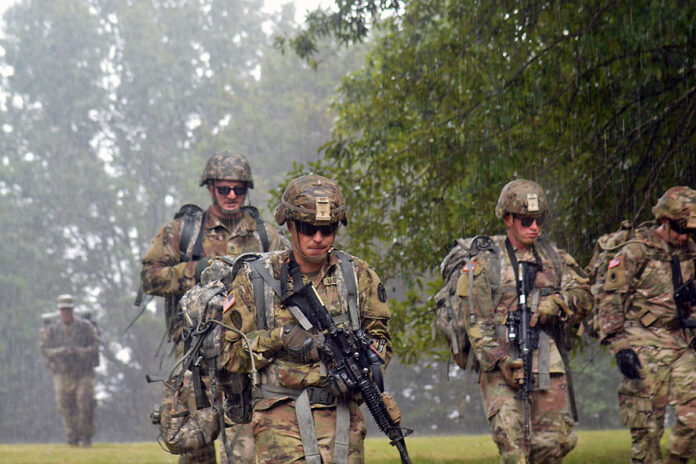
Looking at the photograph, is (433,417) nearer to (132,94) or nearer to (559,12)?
(132,94)

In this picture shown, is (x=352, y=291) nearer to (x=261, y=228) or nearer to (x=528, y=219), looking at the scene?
(x=528, y=219)

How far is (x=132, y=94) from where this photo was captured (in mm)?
44375

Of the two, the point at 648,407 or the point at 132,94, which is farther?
the point at 132,94

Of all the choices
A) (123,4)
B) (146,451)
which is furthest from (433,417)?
(123,4)

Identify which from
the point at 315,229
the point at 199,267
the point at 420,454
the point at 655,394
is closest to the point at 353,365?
the point at 315,229

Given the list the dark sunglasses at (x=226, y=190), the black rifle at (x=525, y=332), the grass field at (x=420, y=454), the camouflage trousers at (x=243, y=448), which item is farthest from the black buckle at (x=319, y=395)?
the grass field at (x=420, y=454)

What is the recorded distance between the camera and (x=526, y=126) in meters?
12.4

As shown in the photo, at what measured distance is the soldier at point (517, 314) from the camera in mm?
7570

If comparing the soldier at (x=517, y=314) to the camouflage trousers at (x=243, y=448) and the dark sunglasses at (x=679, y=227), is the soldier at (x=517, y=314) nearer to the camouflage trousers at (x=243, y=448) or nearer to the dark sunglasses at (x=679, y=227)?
the dark sunglasses at (x=679, y=227)

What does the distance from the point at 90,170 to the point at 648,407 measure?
3528 centimetres

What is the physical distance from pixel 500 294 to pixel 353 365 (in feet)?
9.44

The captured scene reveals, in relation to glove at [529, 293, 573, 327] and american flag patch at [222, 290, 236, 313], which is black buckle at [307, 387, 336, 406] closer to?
american flag patch at [222, 290, 236, 313]

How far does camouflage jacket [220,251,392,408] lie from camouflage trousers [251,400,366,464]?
75 mm

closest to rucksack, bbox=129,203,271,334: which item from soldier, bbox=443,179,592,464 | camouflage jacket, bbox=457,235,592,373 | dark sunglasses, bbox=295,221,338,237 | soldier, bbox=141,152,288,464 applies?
soldier, bbox=141,152,288,464
